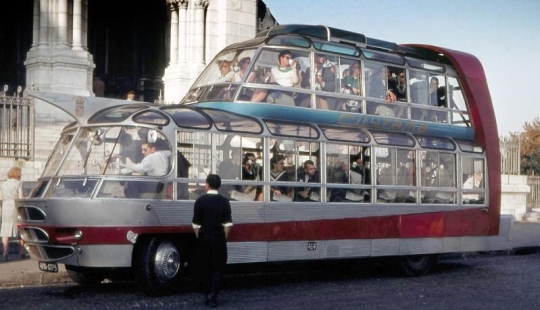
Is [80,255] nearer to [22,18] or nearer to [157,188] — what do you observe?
[157,188]

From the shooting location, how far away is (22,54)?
30.1m

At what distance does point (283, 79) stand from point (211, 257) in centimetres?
428

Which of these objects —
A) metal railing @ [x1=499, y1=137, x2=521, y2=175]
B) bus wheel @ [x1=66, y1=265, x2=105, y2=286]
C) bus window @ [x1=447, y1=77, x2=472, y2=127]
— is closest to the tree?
metal railing @ [x1=499, y1=137, x2=521, y2=175]

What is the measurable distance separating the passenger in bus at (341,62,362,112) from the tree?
161 ft

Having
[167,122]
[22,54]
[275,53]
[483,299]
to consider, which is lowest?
[483,299]

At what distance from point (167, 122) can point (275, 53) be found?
115 inches

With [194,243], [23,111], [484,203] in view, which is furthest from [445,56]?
[23,111]

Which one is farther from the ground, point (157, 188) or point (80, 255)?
point (157, 188)

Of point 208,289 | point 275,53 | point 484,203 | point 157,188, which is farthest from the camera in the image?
point 484,203

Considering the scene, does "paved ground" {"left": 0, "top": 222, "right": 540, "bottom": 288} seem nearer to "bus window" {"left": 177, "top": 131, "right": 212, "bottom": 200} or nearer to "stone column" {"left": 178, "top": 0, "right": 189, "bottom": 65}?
"bus window" {"left": 177, "top": 131, "right": 212, "bottom": 200}

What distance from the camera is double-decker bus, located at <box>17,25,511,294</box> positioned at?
1219cm

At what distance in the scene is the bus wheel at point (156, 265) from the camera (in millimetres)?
12102

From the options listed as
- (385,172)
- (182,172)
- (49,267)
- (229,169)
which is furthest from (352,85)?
(49,267)

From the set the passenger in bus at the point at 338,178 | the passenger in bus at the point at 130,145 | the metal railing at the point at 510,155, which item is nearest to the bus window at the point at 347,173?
the passenger in bus at the point at 338,178
